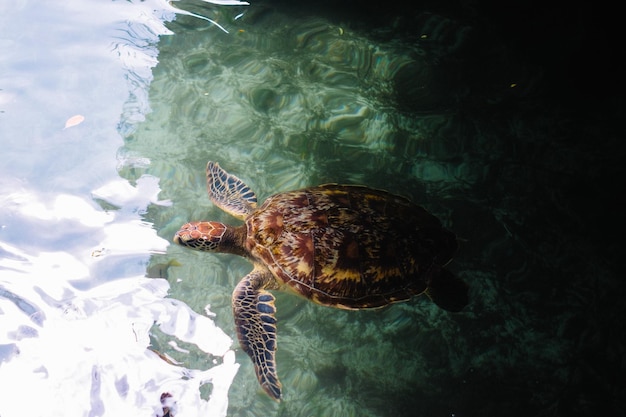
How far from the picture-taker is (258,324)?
2.47 meters

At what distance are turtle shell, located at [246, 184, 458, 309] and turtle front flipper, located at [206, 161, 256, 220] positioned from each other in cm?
35

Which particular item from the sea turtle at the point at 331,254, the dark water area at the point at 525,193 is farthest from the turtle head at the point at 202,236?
the dark water area at the point at 525,193

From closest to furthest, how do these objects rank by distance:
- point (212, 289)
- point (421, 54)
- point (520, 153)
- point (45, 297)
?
point (45, 297) → point (212, 289) → point (520, 153) → point (421, 54)

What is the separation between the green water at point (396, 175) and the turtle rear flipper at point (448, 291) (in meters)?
0.27

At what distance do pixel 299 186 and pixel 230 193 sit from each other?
55cm

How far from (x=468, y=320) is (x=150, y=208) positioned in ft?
8.08

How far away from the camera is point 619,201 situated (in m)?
3.08

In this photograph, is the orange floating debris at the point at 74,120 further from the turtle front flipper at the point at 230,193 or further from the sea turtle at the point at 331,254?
the sea turtle at the point at 331,254

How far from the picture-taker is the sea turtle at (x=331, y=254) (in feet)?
7.93

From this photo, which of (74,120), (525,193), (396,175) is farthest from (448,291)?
(74,120)

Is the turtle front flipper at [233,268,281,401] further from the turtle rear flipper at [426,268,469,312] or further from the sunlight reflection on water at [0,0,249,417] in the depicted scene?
the turtle rear flipper at [426,268,469,312]

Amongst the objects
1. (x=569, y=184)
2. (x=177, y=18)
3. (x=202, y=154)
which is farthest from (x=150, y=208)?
(x=569, y=184)

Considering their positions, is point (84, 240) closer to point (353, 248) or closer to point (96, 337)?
point (96, 337)

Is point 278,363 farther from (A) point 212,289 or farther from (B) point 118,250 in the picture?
(B) point 118,250
